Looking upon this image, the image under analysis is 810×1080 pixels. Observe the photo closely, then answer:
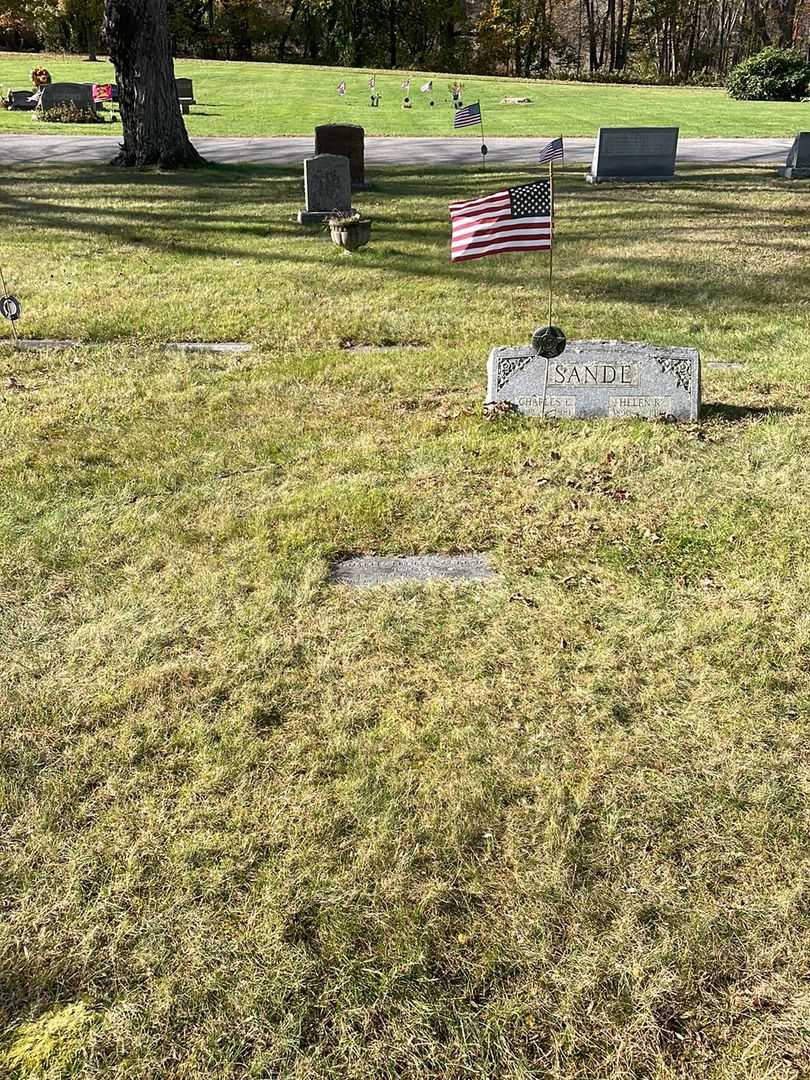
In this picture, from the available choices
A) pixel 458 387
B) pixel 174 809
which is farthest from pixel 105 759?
pixel 458 387

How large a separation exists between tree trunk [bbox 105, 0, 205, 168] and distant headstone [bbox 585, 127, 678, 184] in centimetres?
940

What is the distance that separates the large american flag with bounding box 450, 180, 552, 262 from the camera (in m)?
5.57

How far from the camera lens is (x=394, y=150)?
23203 millimetres

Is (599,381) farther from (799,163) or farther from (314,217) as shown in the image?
(799,163)

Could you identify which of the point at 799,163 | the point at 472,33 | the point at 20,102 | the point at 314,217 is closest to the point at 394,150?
the point at 799,163

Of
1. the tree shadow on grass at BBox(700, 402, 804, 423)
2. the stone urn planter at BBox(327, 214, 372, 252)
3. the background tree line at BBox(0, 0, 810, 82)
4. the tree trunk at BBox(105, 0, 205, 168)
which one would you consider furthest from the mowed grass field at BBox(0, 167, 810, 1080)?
Answer: the background tree line at BBox(0, 0, 810, 82)

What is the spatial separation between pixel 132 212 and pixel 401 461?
35.5 feet

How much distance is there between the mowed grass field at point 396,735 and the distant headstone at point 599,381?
23 cm

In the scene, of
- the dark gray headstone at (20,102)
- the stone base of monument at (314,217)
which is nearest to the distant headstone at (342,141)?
the stone base of monument at (314,217)

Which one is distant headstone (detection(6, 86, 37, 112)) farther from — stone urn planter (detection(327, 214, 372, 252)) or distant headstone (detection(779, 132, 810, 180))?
distant headstone (detection(779, 132, 810, 180))

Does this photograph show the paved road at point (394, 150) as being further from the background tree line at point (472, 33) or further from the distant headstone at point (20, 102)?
the background tree line at point (472, 33)

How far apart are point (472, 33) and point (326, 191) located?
62592 mm

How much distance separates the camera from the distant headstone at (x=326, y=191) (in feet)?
42.2

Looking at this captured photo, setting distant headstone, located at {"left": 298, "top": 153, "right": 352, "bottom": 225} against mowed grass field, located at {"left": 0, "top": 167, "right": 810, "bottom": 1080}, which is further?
distant headstone, located at {"left": 298, "top": 153, "right": 352, "bottom": 225}
